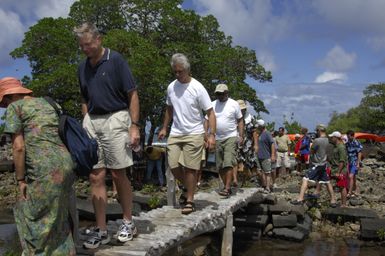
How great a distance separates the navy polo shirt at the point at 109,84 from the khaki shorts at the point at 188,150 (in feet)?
5.42

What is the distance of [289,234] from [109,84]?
7.59 metres

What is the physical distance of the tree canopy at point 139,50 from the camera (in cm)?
1734

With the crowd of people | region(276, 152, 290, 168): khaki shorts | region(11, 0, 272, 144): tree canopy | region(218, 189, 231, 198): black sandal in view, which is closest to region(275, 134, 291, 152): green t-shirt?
region(276, 152, 290, 168): khaki shorts

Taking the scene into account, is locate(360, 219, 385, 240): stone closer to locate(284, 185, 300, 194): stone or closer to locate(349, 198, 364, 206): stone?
locate(349, 198, 364, 206): stone

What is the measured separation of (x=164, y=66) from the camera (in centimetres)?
1756

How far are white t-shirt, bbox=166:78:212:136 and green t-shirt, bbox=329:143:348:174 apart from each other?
19.2 feet

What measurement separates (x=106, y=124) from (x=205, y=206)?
3.25 meters

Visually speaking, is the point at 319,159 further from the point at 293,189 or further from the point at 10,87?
the point at 10,87

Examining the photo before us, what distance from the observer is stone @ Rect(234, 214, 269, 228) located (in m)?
11.6

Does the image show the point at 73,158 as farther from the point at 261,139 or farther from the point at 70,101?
the point at 70,101

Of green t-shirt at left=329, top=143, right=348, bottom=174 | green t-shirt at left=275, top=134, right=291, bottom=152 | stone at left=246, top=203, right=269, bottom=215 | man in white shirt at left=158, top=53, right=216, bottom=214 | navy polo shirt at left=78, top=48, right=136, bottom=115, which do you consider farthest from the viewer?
green t-shirt at left=275, top=134, right=291, bottom=152

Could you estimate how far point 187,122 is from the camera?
6.55m

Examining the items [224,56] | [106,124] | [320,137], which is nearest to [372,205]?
[320,137]

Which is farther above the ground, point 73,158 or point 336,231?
point 73,158
